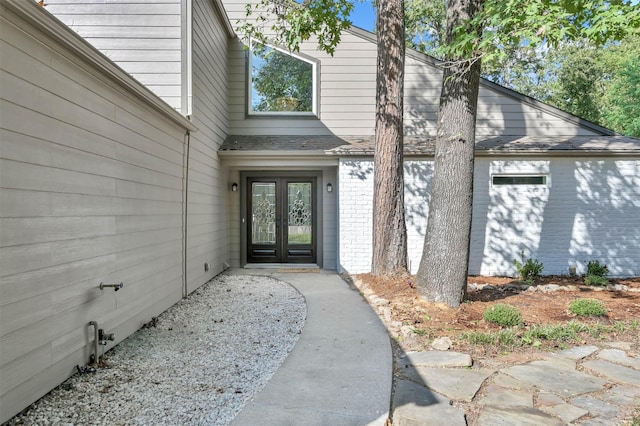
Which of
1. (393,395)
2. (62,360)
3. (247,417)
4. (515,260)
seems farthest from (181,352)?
(515,260)

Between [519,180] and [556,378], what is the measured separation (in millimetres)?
5398

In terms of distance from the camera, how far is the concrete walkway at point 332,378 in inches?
90.4

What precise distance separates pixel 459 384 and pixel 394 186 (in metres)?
3.90

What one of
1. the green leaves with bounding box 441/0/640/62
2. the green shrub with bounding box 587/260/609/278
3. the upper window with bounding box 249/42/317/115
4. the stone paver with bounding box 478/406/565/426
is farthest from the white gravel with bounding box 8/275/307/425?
the green shrub with bounding box 587/260/609/278

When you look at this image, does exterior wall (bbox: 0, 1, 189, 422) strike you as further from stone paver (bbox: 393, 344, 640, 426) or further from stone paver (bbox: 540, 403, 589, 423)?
stone paver (bbox: 540, 403, 589, 423)

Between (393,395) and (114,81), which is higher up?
(114,81)

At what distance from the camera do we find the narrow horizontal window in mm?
7355

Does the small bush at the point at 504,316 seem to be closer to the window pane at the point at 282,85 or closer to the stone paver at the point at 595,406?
the stone paver at the point at 595,406

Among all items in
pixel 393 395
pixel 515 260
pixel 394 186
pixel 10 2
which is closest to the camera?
pixel 10 2

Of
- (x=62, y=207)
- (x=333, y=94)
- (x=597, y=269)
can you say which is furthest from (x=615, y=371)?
(x=333, y=94)

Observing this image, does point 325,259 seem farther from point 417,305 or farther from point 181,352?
point 181,352

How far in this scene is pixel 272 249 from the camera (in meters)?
8.62

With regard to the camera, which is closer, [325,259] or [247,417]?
[247,417]

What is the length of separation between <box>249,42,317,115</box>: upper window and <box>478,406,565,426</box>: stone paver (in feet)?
23.9
